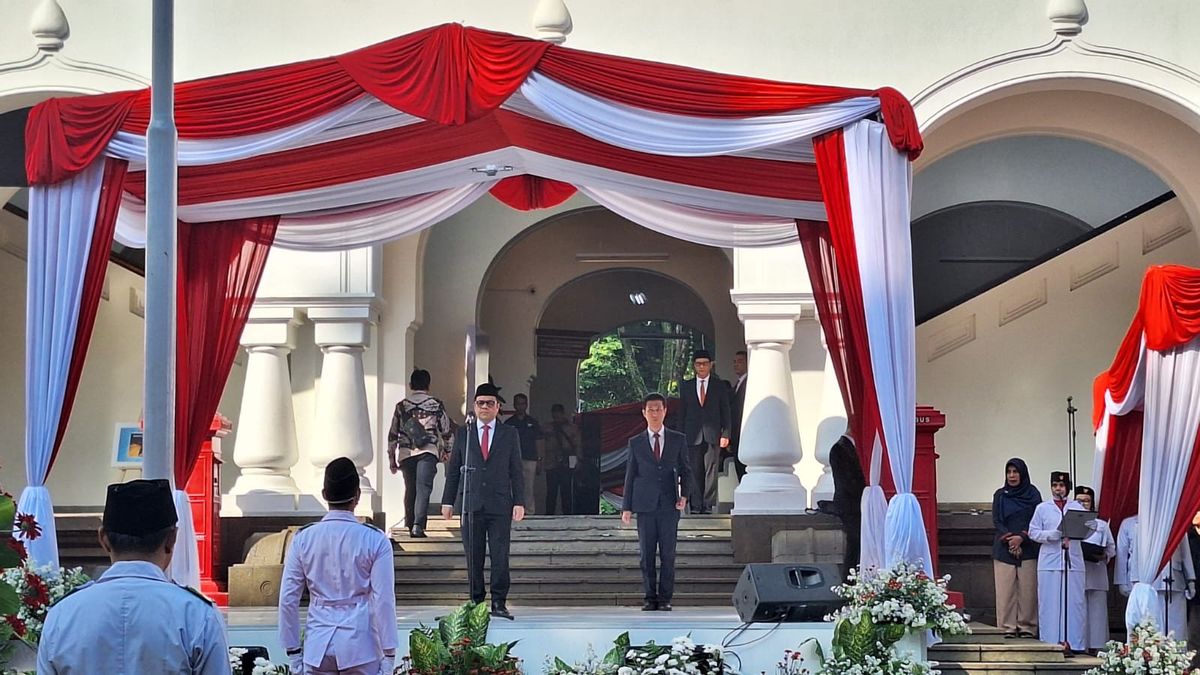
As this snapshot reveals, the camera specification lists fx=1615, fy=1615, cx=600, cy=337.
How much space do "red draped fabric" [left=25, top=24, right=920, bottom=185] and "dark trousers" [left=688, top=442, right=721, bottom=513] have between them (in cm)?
674

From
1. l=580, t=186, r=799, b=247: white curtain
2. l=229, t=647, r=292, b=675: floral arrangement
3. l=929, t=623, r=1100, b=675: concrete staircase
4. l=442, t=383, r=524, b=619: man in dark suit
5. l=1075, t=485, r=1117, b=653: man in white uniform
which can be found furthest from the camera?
l=1075, t=485, r=1117, b=653: man in white uniform

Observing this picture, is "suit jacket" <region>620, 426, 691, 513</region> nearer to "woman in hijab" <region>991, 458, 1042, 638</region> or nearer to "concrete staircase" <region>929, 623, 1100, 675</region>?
"concrete staircase" <region>929, 623, 1100, 675</region>

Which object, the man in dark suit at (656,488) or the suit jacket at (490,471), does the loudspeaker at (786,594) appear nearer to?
the suit jacket at (490,471)

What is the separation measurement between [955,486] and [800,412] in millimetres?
2400

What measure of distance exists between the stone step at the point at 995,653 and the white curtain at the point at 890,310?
1.74 metres

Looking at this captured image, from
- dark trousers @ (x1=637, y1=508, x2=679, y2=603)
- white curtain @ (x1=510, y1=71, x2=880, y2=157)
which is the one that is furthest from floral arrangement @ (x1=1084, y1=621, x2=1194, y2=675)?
white curtain @ (x1=510, y1=71, x2=880, y2=157)

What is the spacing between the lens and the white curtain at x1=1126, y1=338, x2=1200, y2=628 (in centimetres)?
1085

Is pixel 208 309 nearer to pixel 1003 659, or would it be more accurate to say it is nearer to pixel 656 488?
pixel 656 488

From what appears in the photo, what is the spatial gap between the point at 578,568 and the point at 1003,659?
4.14m

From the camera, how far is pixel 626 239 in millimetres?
19422

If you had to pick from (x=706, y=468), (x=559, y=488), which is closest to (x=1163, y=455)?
(x=706, y=468)

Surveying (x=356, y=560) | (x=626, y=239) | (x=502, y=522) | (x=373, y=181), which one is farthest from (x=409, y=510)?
(x=356, y=560)

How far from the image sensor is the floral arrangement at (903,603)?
8.52m

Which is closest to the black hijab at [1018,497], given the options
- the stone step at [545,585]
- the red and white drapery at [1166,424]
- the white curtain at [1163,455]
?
the red and white drapery at [1166,424]
